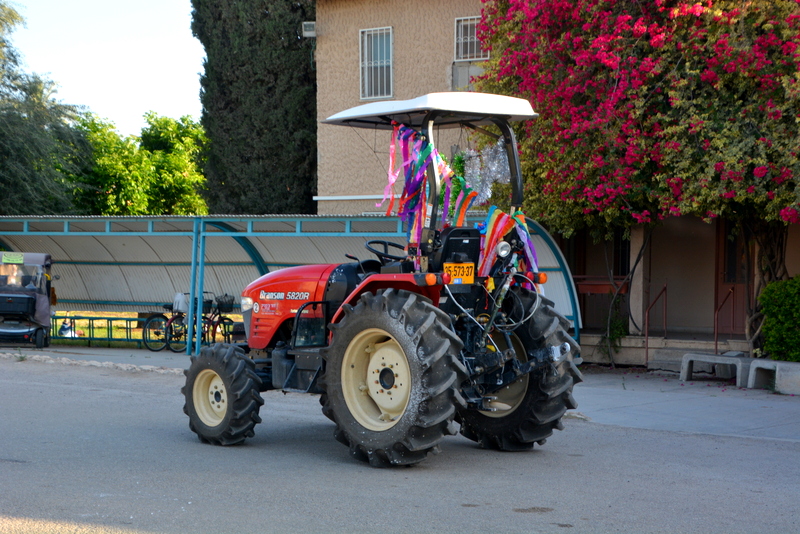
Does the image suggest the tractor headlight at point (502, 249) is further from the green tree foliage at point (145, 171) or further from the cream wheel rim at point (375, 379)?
the green tree foliage at point (145, 171)

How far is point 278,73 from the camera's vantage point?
25.9 meters

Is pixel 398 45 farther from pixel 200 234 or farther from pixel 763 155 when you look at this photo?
pixel 763 155

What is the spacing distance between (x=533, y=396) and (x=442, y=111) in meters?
2.57

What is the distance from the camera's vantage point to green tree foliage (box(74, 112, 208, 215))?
43344 mm

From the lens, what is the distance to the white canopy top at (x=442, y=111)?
7301 mm

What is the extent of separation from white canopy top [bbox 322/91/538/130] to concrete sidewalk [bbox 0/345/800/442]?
4031 millimetres

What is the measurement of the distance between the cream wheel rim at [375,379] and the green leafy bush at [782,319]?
314 inches

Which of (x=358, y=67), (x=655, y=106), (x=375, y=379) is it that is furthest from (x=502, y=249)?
(x=358, y=67)

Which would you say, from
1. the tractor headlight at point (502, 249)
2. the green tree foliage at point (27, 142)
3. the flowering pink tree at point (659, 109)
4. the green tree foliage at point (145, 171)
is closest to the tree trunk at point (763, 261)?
the flowering pink tree at point (659, 109)

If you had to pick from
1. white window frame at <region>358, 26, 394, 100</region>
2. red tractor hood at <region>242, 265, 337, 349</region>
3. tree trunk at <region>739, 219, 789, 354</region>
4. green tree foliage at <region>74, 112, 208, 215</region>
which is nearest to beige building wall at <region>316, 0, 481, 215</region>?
white window frame at <region>358, 26, 394, 100</region>

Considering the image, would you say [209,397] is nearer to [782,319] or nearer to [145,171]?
[782,319]

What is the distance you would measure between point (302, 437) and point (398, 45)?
13.2 m

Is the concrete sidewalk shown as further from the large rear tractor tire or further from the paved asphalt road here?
the large rear tractor tire

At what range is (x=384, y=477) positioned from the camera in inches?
269
